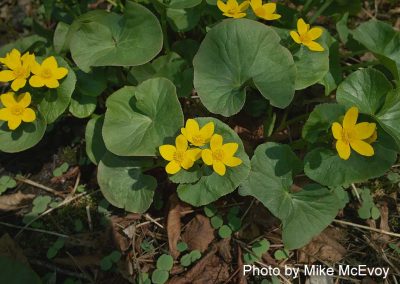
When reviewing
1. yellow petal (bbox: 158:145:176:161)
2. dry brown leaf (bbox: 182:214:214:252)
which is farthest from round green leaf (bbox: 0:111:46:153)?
dry brown leaf (bbox: 182:214:214:252)

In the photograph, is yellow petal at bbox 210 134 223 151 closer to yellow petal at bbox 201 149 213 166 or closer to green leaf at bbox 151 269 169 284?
yellow petal at bbox 201 149 213 166

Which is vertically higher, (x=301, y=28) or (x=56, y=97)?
(x=301, y=28)

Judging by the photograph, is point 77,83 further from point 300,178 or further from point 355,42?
point 355,42

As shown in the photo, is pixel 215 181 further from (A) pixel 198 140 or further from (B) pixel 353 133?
(B) pixel 353 133

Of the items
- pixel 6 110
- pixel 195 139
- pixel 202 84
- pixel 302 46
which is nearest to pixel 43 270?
pixel 6 110

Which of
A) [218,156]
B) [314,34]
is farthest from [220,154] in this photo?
→ [314,34]

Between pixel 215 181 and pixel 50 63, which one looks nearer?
pixel 215 181
